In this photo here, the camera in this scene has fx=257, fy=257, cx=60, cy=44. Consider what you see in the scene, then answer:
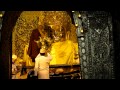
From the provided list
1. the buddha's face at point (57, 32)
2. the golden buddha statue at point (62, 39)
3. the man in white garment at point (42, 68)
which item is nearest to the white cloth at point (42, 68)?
the man in white garment at point (42, 68)

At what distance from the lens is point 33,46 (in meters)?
10.2

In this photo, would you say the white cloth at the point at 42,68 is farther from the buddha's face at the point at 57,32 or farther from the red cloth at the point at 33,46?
the buddha's face at the point at 57,32

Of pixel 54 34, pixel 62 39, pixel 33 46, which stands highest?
pixel 54 34

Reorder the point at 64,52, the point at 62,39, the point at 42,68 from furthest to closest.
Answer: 1. the point at 62,39
2. the point at 64,52
3. the point at 42,68

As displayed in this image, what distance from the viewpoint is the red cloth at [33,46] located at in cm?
1008

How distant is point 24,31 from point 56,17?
1.40 m

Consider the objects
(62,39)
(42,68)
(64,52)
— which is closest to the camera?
(42,68)

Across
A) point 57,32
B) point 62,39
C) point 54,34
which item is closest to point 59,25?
point 57,32

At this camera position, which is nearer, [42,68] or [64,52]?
[42,68]

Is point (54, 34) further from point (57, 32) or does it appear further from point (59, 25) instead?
point (59, 25)

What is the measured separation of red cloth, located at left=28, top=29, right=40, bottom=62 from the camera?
10.1m

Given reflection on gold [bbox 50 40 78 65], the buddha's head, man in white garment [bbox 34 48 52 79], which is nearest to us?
man in white garment [bbox 34 48 52 79]

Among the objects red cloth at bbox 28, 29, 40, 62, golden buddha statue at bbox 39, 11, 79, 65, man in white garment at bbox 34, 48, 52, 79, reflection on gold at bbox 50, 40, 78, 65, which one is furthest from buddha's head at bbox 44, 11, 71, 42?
man in white garment at bbox 34, 48, 52, 79

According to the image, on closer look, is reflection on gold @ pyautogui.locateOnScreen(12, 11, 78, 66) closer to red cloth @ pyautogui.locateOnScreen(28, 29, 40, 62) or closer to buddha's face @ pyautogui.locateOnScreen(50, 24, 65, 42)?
buddha's face @ pyautogui.locateOnScreen(50, 24, 65, 42)
